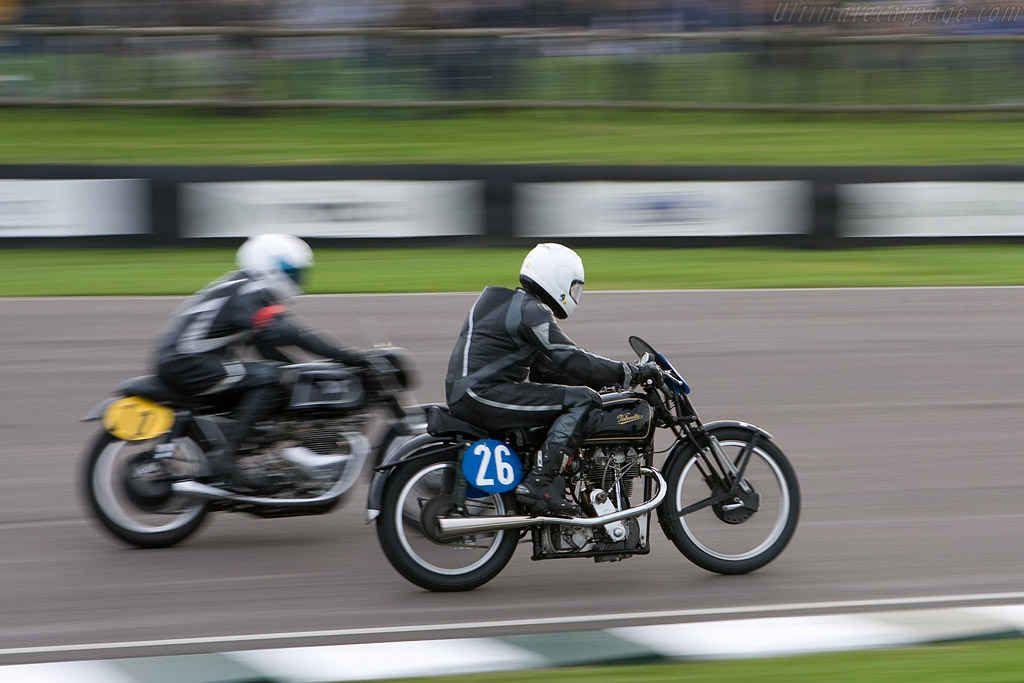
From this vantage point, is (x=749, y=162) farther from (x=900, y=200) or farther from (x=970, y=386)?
(x=970, y=386)

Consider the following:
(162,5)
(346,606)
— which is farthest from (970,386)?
(162,5)

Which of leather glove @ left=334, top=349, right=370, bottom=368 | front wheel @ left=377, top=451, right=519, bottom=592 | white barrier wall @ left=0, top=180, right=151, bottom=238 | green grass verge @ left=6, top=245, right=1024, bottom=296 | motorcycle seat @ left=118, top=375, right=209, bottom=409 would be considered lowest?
front wheel @ left=377, top=451, right=519, bottom=592

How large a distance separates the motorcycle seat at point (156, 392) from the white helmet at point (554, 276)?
1.84m

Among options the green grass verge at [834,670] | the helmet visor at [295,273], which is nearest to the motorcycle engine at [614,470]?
the green grass verge at [834,670]

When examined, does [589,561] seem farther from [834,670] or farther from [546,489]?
[834,670]

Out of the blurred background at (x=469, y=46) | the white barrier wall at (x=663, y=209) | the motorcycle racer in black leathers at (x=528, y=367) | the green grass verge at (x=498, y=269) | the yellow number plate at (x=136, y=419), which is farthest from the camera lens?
the blurred background at (x=469, y=46)

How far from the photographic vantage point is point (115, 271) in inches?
518

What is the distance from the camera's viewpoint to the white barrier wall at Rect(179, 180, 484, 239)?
45.5 ft

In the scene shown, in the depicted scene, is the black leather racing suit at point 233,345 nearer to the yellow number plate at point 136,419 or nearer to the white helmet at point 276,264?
the white helmet at point 276,264

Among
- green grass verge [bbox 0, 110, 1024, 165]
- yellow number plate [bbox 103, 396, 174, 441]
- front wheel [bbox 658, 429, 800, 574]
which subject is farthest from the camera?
green grass verge [bbox 0, 110, 1024, 165]

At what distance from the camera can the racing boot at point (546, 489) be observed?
538 centimetres

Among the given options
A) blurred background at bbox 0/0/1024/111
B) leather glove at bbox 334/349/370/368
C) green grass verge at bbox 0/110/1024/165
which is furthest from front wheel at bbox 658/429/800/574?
blurred background at bbox 0/0/1024/111

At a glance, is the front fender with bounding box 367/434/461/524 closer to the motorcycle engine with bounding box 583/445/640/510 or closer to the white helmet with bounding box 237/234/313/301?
the motorcycle engine with bounding box 583/445/640/510

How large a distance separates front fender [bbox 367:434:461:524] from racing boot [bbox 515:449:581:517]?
34 centimetres
